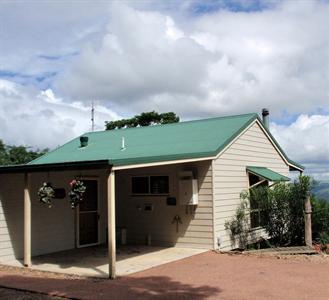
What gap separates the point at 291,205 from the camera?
12.1m

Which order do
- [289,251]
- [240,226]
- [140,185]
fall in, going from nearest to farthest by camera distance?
[289,251], [240,226], [140,185]

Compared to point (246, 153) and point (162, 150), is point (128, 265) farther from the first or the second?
point (246, 153)

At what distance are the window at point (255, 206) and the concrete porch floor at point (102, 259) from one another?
230 cm

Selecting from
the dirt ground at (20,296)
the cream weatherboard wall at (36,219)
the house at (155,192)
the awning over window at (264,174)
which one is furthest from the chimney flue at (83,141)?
the dirt ground at (20,296)

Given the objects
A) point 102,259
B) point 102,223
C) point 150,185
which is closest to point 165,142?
point 150,185

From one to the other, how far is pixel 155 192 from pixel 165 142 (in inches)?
57.6

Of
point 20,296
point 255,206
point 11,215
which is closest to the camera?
Answer: point 20,296

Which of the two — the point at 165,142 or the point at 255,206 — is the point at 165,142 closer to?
the point at 165,142

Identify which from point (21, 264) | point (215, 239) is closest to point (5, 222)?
point (21, 264)

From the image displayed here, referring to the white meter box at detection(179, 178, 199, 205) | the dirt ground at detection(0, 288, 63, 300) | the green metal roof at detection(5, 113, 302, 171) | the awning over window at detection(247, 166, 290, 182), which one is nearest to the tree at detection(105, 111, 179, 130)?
the green metal roof at detection(5, 113, 302, 171)

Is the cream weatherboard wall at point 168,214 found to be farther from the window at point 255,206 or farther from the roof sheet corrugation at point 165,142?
the window at point 255,206

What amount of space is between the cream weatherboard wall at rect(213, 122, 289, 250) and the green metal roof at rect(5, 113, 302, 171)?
0.37 metres

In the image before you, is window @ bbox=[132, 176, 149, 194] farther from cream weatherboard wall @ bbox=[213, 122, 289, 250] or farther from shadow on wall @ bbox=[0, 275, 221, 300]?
shadow on wall @ bbox=[0, 275, 221, 300]

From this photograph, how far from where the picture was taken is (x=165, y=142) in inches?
513
